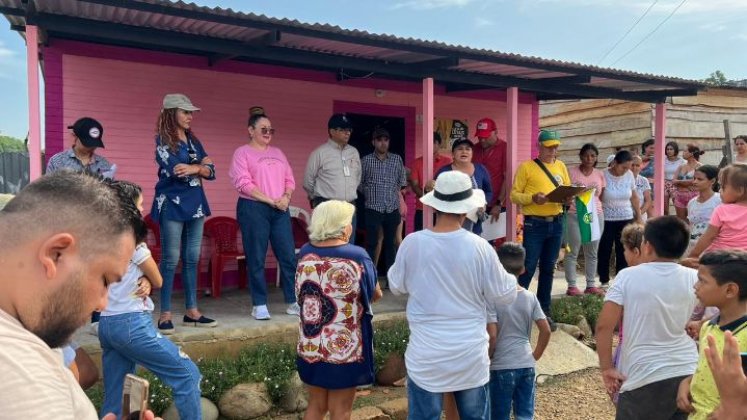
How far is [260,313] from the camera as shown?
533cm

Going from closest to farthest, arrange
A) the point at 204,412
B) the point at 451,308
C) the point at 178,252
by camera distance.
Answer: the point at 451,308 < the point at 204,412 < the point at 178,252

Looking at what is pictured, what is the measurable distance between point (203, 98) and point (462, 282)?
16.0 ft

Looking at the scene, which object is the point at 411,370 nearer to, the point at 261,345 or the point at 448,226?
the point at 448,226

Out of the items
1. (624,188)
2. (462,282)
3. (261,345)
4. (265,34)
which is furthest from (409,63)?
(462,282)

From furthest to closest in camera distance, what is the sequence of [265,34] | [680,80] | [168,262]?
[680,80]
[265,34]
[168,262]

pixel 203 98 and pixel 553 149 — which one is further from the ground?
pixel 203 98

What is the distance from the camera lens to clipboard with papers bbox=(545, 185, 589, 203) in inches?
227

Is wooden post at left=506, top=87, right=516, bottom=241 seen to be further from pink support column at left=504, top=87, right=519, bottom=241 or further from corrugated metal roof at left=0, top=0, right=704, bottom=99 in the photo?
corrugated metal roof at left=0, top=0, right=704, bottom=99

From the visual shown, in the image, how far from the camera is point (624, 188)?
23.5 ft

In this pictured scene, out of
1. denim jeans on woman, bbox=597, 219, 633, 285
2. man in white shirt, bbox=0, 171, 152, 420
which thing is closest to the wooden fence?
denim jeans on woman, bbox=597, 219, 633, 285

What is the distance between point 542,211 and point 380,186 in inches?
68.5

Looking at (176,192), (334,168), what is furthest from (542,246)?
(176,192)

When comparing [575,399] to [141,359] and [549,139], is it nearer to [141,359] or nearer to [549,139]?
[549,139]

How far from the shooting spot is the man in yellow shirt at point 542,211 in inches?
237
